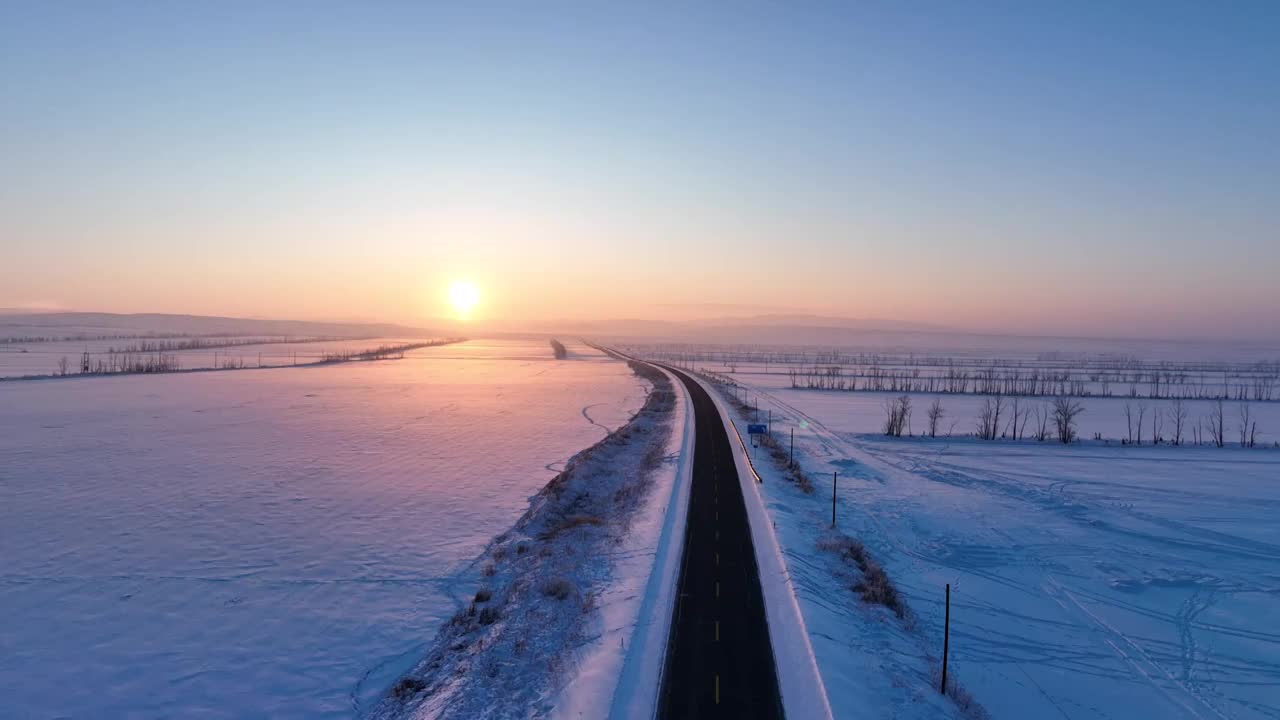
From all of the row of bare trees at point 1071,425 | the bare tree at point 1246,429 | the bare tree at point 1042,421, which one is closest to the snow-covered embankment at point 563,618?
the row of bare trees at point 1071,425

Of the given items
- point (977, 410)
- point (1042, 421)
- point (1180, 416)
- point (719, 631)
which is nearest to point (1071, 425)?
point (1042, 421)

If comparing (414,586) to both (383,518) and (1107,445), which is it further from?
(1107,445)

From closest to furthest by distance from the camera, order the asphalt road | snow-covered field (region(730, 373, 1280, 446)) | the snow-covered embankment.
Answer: the asphalt road
the snow-covered embankment
snow-covered field (region(730, 373, 1280, 446))

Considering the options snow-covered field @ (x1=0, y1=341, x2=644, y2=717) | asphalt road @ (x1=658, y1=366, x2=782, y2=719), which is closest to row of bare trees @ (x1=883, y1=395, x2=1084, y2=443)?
snow-covered field @ (x1=0, y1=341, x2=644, y2=717)

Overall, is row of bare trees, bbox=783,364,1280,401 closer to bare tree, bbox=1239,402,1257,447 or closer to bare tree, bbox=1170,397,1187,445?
bare tree, bbox=1170,397,1187,445

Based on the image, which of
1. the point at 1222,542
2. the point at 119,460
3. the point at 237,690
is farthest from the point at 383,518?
the point at 1222,542

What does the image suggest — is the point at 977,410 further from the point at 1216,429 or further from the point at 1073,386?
the point at 1073,386

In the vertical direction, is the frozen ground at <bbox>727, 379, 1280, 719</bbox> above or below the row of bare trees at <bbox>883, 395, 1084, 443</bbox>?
below
